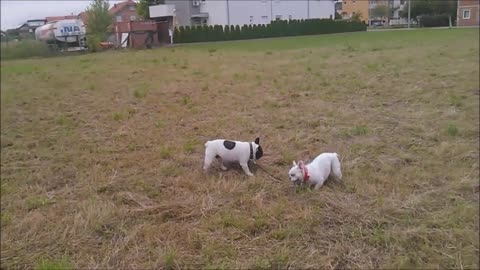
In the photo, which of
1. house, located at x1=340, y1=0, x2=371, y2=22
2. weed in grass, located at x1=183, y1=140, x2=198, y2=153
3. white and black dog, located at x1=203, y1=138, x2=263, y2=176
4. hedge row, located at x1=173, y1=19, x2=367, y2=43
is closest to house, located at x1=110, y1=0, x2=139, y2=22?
hedge row, located at x1=173, y1=19, x2=367, y2=43

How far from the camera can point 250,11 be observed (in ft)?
5.34

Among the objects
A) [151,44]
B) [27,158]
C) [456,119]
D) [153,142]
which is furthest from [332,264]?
[153,142]

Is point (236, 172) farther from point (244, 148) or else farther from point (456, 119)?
point (456, 119)

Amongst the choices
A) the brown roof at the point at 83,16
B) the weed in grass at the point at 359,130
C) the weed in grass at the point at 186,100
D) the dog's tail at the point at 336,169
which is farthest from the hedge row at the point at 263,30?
the weed in grass at the point at 359,130

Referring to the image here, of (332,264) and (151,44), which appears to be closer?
(151,44)

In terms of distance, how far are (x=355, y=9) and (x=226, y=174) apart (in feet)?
6.12

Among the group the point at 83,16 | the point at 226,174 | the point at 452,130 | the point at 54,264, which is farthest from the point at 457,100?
the point at 54,264

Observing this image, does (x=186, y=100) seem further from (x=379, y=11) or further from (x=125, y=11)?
(x=379, y=11)

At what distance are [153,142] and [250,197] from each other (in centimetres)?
144

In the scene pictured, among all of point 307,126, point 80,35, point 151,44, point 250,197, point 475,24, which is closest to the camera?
point 475,24

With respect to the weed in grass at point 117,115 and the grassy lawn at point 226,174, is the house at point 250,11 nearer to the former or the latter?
the grassy lawn at point 226,174

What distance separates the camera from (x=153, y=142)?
3.60 meters

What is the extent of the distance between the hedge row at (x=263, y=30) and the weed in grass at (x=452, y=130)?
1432mm

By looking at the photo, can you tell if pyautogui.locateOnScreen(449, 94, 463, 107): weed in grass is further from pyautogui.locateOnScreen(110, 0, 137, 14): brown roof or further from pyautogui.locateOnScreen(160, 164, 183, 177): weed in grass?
pyautogui.locateOnScreen(160, 164, 183, 177): weed in grass
